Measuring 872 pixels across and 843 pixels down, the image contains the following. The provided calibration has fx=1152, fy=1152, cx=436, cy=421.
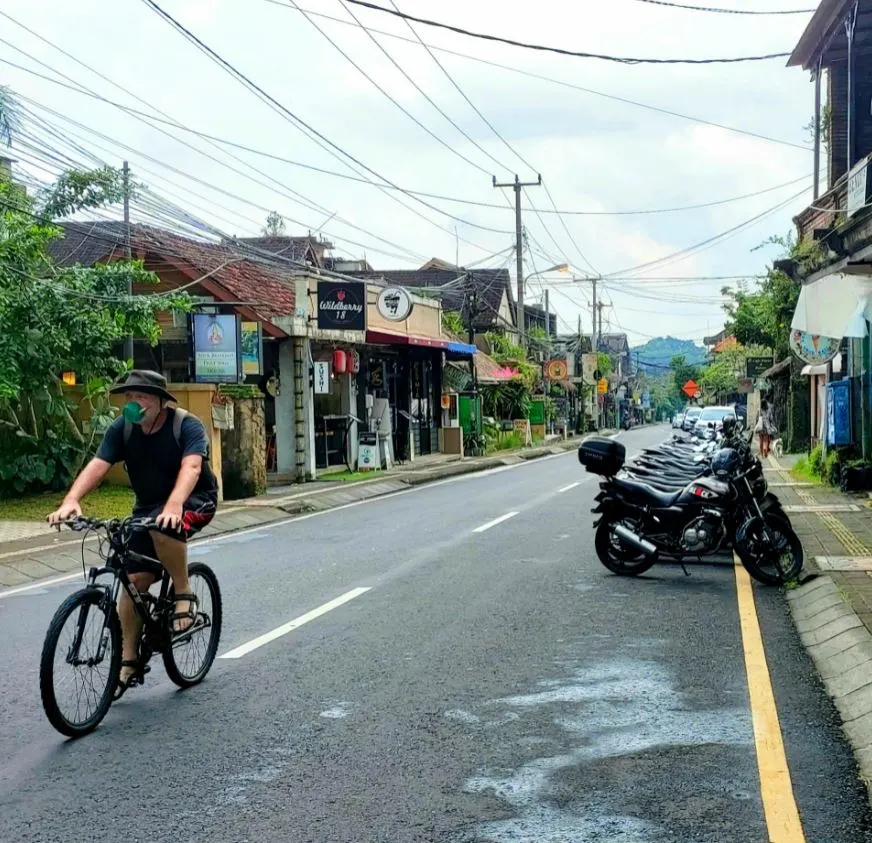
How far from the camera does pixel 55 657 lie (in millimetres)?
5742

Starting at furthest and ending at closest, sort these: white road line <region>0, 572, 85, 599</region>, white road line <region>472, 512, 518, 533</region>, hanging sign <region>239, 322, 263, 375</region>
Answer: hanging sign <region>239, 322, 263, 375</region>
white road line <region>472, 512, 518, 533</region>
white road line <region>0, 572, 85, 599</region>

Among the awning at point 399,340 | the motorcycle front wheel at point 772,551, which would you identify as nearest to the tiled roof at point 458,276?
the awning at point 399,340

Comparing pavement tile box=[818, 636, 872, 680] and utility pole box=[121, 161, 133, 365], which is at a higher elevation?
utility pole box=[121, 161, 133, 365]

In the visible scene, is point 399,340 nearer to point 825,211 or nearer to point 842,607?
point 825,211

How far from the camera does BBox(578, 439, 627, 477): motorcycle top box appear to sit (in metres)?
11.4

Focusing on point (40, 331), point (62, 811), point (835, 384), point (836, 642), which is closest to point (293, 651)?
point (62, 811)

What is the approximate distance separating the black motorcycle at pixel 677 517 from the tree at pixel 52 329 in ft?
32.3

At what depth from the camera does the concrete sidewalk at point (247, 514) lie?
13641mm

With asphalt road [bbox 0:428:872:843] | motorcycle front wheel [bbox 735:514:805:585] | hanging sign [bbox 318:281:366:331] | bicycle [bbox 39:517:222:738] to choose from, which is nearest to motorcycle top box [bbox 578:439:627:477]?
asphalt road [bbox 0:428:872:843]

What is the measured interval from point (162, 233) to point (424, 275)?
3710cm

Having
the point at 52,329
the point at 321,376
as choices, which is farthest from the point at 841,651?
the point at 321,376

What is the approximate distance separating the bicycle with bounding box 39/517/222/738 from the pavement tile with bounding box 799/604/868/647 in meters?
4.30

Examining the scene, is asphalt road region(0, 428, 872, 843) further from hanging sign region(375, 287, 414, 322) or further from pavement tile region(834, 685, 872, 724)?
hanging sign region(375, 287, 414, 322)

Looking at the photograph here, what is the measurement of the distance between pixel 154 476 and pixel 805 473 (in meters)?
19.4
